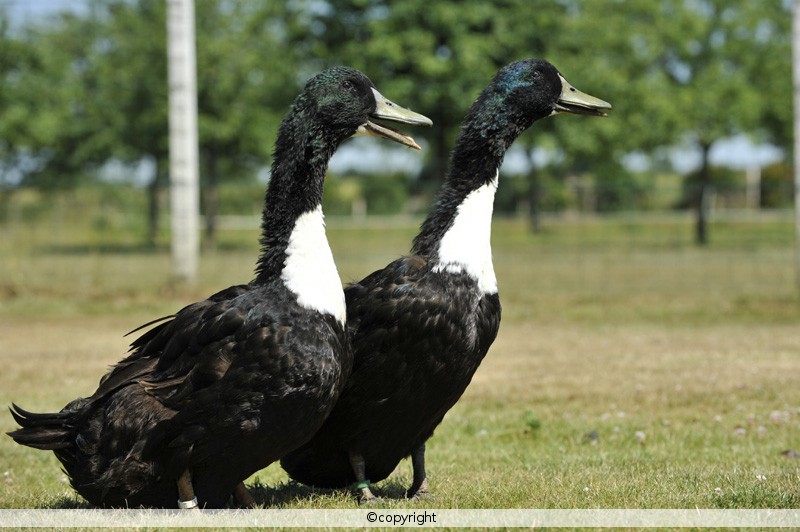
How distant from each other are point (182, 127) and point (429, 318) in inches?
450

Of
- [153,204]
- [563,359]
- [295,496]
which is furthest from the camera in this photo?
[153,204]

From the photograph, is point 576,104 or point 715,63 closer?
point 576,104

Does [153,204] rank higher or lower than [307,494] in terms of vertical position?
higher

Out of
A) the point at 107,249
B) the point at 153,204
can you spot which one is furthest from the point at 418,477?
the point at 153,204

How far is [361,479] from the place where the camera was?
5195mm

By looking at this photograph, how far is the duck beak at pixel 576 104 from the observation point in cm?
551

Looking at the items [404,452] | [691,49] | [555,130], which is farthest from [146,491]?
[691,49]

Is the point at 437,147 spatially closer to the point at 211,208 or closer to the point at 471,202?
the point at 211,208

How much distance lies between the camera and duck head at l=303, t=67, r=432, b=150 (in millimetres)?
4809

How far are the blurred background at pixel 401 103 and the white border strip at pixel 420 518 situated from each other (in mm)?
12616

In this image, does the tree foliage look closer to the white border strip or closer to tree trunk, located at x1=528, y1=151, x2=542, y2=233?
tree trunk, located at x1=528, y1=151, x2=542, y2=233

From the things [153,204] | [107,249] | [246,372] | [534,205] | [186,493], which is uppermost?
[153,204]

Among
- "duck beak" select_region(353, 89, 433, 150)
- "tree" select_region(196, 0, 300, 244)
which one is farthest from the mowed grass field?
"tree" select_region(196, 0, 300, 244)

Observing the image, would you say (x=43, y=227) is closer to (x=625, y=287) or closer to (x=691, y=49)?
(x=625, y=287)
